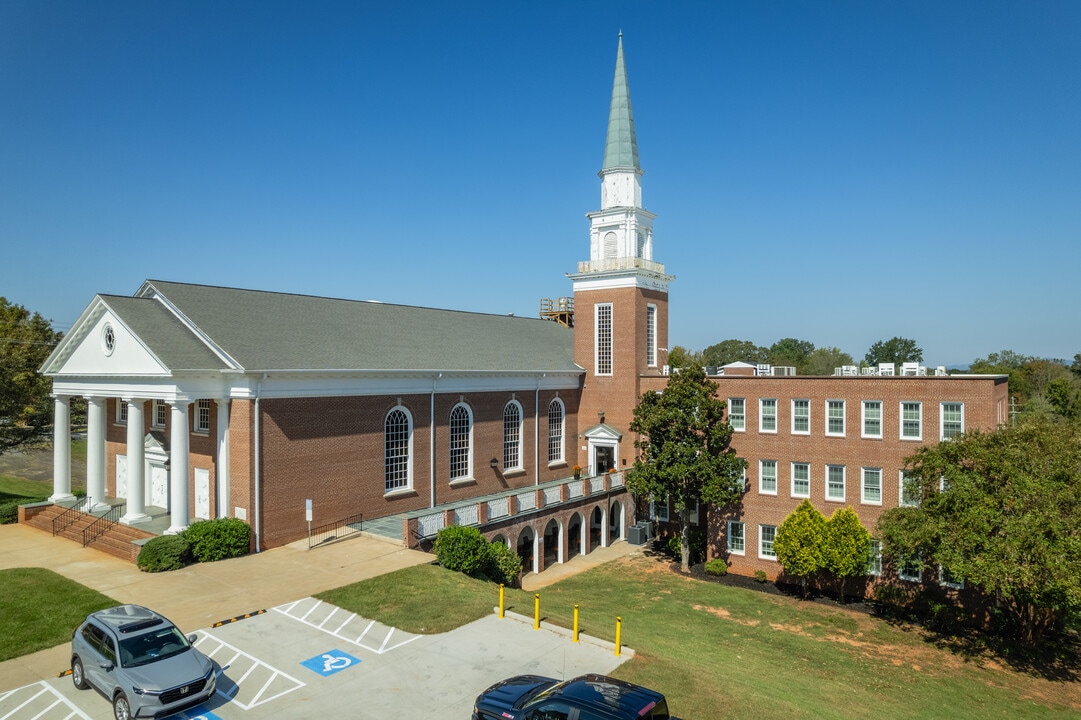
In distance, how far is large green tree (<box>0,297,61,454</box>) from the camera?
4050cm

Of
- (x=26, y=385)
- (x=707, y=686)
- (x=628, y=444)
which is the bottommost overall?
(x=707, y=686)

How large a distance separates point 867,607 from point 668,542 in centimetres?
1075

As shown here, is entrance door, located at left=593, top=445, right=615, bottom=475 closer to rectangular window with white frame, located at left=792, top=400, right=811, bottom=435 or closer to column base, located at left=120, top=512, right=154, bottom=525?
rectangular window with white frame, located at left=792, top=400, right=811, bottom=435

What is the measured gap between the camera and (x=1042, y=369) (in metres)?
96.0

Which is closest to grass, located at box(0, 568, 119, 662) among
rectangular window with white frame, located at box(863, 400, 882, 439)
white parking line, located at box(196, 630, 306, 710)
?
white parking line, located at box(196, 630, 306, 710)

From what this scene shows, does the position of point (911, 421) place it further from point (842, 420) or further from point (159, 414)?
point (159, 414)

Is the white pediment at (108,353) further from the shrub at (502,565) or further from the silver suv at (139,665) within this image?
the shrub at (502,565)

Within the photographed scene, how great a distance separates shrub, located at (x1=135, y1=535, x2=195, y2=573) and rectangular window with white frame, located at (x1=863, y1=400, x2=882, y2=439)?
29.0 metres

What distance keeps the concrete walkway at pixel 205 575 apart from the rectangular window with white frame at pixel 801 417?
19.0 meters

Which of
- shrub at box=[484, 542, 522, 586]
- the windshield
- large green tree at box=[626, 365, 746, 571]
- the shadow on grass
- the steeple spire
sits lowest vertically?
the shadow on grass

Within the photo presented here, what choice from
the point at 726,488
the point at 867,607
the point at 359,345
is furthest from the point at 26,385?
the point at 867,607

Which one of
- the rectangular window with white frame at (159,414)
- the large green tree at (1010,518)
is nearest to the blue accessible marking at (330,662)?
the large green tree at (1010,518)

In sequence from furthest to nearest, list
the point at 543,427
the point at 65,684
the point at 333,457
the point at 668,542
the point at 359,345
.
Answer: the point at 543,427, the point at 668,542, the point at 359,345, the point at 333,457, the point at 65,684

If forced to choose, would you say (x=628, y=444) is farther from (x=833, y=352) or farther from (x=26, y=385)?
(x=833, y=352)
